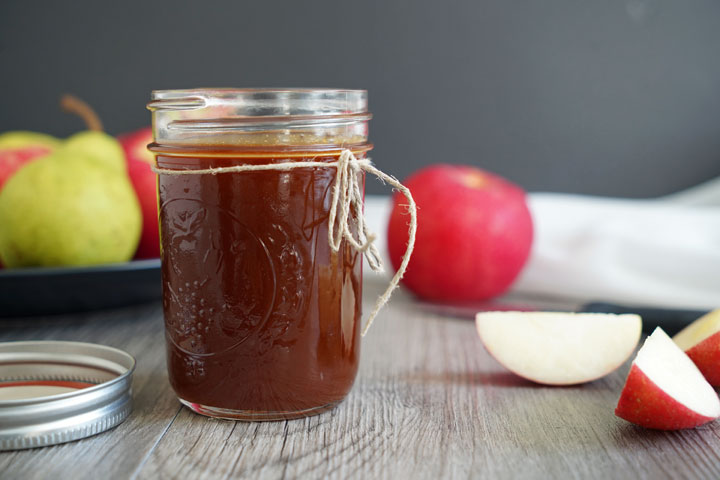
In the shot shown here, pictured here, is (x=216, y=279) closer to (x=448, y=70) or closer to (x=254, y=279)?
(x=254, y=279)

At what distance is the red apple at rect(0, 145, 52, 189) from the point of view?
1281mm

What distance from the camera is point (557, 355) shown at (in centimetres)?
95

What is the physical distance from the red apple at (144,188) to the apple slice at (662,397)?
2.76 ft

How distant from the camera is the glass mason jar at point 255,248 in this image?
30.2 inches

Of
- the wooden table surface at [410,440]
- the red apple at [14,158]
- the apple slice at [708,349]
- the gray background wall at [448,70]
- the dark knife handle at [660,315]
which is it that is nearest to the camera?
the wooden table surface at [410,440]

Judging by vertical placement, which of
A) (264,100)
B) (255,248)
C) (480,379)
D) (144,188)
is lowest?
(480,379)

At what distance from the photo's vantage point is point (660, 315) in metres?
1.12

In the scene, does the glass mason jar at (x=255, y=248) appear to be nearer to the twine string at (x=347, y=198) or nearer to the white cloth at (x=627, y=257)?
the twine string at (x=347, y=198)

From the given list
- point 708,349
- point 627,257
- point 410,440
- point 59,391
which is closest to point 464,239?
point 627,257

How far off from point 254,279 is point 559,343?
0.41m

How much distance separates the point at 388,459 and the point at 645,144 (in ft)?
5.20

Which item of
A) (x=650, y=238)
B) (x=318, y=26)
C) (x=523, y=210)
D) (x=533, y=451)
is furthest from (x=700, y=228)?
(x=318, y=26)

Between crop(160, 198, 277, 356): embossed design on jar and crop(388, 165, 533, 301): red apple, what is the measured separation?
23.5 inches

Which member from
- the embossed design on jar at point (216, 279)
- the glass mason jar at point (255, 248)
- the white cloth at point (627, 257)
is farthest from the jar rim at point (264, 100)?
the white cloth at point (627, 257)
